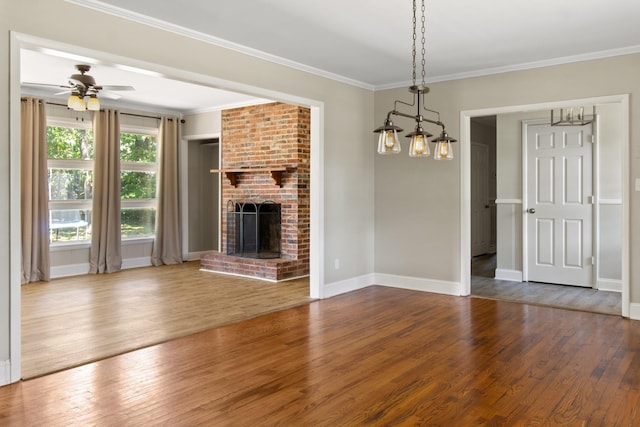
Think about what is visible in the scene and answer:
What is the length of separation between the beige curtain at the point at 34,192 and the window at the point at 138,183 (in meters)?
1.33

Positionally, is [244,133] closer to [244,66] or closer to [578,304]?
[244,66]

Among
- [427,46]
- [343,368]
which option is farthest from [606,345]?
[427,46]

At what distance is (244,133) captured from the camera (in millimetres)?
7812

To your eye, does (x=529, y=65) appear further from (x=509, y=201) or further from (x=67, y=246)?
(x=67, y=246)

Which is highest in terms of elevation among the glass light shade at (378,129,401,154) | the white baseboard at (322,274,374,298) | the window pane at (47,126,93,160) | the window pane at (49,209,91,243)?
the window pane at (47,126,93,160)

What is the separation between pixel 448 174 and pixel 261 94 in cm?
244

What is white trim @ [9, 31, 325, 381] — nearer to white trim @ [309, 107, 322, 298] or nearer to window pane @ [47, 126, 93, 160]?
white trim @ [309, 107, 322, 298]

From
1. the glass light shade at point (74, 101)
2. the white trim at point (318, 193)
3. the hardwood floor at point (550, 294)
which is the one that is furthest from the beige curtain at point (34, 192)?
the hardwood floor at point (550, 294)

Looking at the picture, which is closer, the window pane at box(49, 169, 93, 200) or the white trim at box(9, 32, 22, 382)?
the white trim at box(9, 32, 22, 382)

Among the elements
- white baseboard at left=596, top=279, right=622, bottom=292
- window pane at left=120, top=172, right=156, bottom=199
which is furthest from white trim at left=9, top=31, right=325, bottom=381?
window pane at left=120, top=172, right=156, bottom=199

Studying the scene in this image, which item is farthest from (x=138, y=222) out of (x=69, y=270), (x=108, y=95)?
(x=108, y=95)

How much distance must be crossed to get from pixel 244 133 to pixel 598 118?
16.1 ft

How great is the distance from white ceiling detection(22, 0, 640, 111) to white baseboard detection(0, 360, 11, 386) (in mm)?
2255

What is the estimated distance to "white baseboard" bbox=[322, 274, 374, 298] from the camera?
19.1 feet
